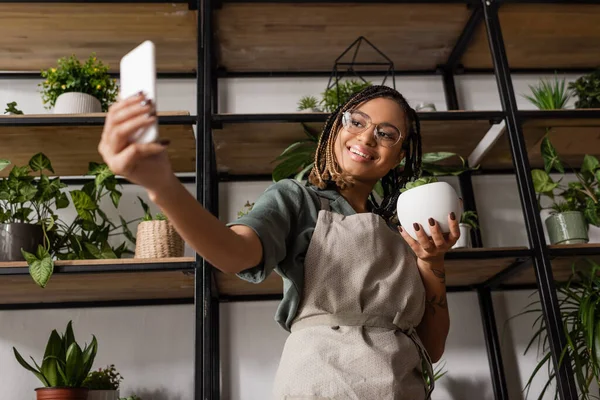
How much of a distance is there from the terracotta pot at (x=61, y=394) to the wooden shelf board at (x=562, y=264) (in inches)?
53.7

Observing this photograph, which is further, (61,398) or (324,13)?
(324,13)

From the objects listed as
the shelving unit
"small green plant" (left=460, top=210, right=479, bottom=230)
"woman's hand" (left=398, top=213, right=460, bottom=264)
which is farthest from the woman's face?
"small green plant" (left=460, top=210, right=479, bottom=230)

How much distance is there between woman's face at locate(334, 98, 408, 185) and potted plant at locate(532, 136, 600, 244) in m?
1.04

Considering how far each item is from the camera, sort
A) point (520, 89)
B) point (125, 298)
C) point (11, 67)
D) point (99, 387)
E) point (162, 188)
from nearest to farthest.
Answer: point (162, 188) < point (99, 387) < point (125, 298) < point (11, 67) < point (520, 89)

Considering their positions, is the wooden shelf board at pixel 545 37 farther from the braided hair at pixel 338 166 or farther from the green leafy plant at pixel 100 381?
the green leafy plant at pixel 100 381

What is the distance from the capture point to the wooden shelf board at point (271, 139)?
182 cm

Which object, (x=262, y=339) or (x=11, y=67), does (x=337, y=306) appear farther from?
(x=11, y=67)

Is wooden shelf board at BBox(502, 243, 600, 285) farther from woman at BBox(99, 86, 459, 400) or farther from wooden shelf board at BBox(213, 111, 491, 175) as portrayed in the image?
woman at BBox(99, 86, 459, 400)

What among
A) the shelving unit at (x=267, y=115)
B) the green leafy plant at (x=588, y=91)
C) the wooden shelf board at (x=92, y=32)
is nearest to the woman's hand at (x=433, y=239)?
the shelving unit at (x=267, y=115)

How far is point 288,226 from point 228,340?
1207mm

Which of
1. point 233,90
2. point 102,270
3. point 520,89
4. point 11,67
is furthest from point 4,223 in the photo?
point 520,89

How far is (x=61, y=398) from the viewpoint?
1.55 meters

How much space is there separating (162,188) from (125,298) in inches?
59.5

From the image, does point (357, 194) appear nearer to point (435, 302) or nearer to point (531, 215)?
point (435, 302)
